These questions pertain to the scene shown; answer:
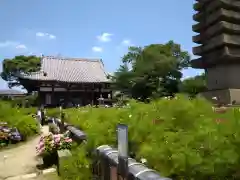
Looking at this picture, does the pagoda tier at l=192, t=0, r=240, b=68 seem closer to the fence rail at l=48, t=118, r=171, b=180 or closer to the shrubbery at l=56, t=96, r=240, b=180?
the fence rail at l=48, t=118, r=171, b=180

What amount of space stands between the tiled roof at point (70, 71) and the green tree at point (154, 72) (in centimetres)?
341

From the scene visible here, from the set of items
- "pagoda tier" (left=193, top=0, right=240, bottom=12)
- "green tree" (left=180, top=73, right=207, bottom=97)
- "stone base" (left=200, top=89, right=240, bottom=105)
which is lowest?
"stone base" (left=200, top=89, right=240, bottom=105)

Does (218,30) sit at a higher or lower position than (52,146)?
higher

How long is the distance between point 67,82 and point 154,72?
1084 cm

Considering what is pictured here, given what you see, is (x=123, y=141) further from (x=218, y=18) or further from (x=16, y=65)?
(x=16, y=65)

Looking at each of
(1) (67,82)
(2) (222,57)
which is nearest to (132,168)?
(2) (222,57)

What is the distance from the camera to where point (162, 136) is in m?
2.88

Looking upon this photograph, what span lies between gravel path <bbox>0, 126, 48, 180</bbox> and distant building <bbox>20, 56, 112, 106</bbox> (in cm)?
2351

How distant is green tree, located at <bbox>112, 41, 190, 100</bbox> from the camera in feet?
121

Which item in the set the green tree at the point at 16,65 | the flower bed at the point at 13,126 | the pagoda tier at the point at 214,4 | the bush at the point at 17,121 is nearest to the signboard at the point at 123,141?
the flower bed at the point at 13,126

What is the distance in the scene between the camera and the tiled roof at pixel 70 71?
34.6m

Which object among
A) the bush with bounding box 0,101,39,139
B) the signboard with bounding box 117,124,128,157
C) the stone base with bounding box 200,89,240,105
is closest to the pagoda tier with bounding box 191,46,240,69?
the stone base with bounding box 200,89,240,105

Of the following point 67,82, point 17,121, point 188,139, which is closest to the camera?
point 188,139

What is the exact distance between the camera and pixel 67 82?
1359 inches
